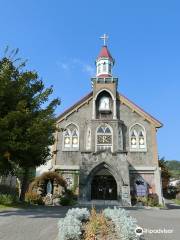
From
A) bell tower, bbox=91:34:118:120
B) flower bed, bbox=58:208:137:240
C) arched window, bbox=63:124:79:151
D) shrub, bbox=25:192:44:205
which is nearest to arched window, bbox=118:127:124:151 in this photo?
bell tower, bbox=91:34:118:120

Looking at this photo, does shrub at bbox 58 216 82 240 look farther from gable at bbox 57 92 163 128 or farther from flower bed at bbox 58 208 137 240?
gable at bbox 57 92 163 128

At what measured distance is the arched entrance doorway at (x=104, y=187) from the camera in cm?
2956

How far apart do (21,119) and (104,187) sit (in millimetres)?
16711

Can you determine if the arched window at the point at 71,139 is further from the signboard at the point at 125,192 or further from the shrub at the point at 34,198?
the signboard at the point at 125,192

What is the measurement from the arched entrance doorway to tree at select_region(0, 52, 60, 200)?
1247 cm

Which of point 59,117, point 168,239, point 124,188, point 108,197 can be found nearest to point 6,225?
point 168,239

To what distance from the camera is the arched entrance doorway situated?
29.6 m

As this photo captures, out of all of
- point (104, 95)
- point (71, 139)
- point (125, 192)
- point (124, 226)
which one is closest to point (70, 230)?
point (124, 226)

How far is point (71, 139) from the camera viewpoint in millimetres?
31719

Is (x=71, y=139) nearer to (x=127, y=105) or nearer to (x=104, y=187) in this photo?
(x=104, y=187)

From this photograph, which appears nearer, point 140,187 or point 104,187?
point 140,187

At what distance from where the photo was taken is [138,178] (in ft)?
97.8

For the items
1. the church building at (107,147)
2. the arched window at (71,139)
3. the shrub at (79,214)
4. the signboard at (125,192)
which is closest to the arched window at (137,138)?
the church building at (107,147)

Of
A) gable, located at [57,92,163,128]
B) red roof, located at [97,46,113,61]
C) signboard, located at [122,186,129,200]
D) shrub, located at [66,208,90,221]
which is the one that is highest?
red roof, located at [97,46,113,61]
